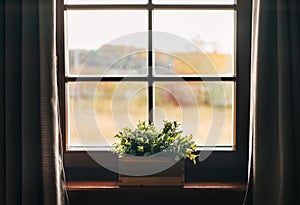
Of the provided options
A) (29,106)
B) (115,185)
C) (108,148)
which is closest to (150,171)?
(115,185)

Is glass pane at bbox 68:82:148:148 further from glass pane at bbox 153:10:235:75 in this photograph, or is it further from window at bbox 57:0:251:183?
glass pane at bbox 153:10:235:75

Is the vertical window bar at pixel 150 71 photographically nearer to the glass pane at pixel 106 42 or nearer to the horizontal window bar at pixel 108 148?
the glass pane at pixel 106 42

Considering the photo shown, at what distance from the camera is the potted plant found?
236 cm

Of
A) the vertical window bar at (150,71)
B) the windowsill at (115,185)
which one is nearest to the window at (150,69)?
the vertical window bar at (150,71)

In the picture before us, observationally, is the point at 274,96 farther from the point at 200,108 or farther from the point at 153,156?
the point at 153,156

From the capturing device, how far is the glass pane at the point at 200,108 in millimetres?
2619

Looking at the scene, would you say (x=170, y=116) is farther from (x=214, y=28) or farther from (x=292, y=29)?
(x=292, y=29)

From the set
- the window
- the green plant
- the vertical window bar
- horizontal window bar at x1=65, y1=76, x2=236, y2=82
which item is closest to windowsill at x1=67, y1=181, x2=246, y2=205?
the green plant

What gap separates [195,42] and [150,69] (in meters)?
0.25

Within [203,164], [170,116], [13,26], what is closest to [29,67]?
[13,26]

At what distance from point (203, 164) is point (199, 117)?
234 millimetres

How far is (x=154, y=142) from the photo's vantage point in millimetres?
2396

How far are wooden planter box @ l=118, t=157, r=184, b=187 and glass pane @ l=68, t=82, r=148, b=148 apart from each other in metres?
0.30

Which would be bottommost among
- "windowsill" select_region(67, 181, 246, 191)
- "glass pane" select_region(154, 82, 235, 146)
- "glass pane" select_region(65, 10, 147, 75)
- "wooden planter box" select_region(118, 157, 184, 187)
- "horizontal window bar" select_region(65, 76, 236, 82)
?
"windowsill" select_region(67, 181, 246, 191)
